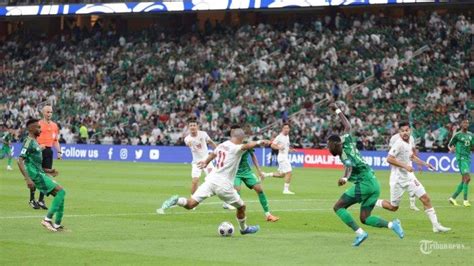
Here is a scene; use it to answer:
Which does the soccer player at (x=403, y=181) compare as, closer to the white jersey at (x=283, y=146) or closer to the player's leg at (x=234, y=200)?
the player's leg at (x=234, y=200)

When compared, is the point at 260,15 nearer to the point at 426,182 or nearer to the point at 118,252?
the point at 426,182

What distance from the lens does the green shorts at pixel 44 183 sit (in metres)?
18.9

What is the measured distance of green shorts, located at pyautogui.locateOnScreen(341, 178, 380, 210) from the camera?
17.2 m

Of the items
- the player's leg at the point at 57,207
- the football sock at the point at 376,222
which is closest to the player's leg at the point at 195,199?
the player's leg at the point at 57,207

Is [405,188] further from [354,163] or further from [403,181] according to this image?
[354,163]

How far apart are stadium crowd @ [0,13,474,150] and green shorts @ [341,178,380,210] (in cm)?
2930

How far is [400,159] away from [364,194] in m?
3.22

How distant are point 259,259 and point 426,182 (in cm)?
2308

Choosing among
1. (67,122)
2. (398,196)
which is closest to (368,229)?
(398,196)

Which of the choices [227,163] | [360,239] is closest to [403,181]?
[360,239]

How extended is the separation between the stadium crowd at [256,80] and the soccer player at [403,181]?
86.5ft

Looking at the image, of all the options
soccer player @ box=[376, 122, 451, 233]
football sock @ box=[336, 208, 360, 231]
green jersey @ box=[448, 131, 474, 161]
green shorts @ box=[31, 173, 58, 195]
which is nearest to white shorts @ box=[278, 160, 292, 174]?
green jersey @ box=[448, 131, 474, 161]

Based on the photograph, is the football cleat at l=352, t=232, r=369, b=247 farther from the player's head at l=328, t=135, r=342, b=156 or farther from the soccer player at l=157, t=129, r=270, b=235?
the soccer player at l=157, t=129, r=270, b=235

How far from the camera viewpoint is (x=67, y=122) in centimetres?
6091
